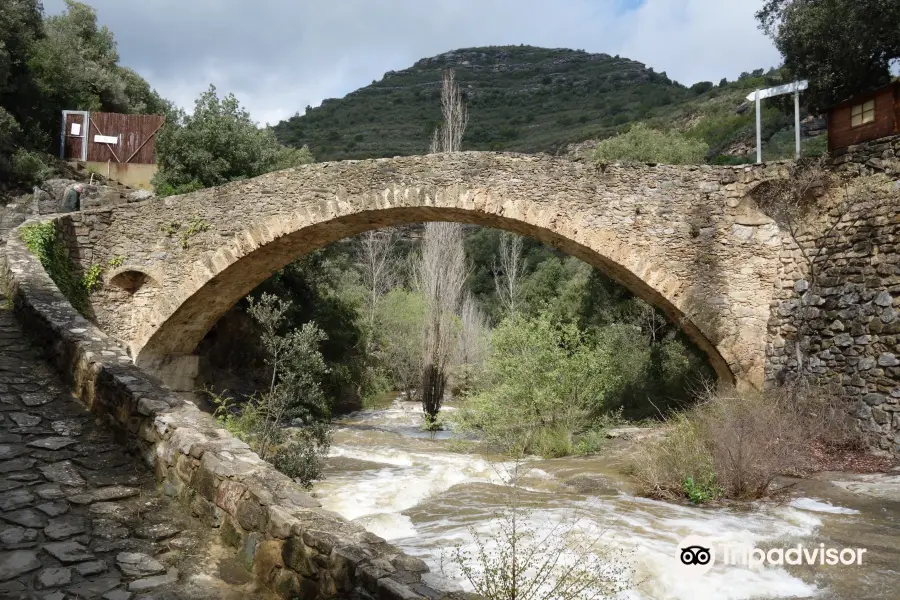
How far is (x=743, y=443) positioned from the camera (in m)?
6.18

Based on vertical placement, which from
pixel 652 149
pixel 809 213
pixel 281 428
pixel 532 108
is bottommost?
pixel 281 428

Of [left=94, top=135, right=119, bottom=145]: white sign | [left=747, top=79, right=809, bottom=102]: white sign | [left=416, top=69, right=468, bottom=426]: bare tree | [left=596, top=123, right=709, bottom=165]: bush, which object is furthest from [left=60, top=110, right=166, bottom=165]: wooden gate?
[left=747, top=79, right=809, bottom=102]: white sign

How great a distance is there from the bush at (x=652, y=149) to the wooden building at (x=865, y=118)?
8.62 meters

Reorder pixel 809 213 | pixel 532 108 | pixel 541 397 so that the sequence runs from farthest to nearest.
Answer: pixel 532 108, pixel 541 397, pixel 809 213

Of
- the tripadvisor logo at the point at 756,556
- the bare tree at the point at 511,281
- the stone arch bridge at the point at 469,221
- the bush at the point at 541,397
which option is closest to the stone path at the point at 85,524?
the tripadvisor logo at the point at 756,556

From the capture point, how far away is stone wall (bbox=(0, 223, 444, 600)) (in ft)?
8.86

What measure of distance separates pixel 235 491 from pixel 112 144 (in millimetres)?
16981

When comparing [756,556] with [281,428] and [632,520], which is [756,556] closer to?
[632,520]

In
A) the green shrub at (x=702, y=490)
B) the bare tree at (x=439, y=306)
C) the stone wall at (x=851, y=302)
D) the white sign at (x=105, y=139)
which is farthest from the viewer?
the white sign at (x=105, y=139)

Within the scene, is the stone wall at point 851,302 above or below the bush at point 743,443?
above

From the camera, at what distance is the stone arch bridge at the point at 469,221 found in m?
9.26

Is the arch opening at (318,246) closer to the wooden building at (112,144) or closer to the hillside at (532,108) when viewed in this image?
the wooden building at (112,144)

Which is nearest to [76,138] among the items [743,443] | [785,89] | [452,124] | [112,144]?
[112,144]

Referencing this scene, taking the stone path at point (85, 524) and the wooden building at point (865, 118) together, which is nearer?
the stone path at point (85, 524)
